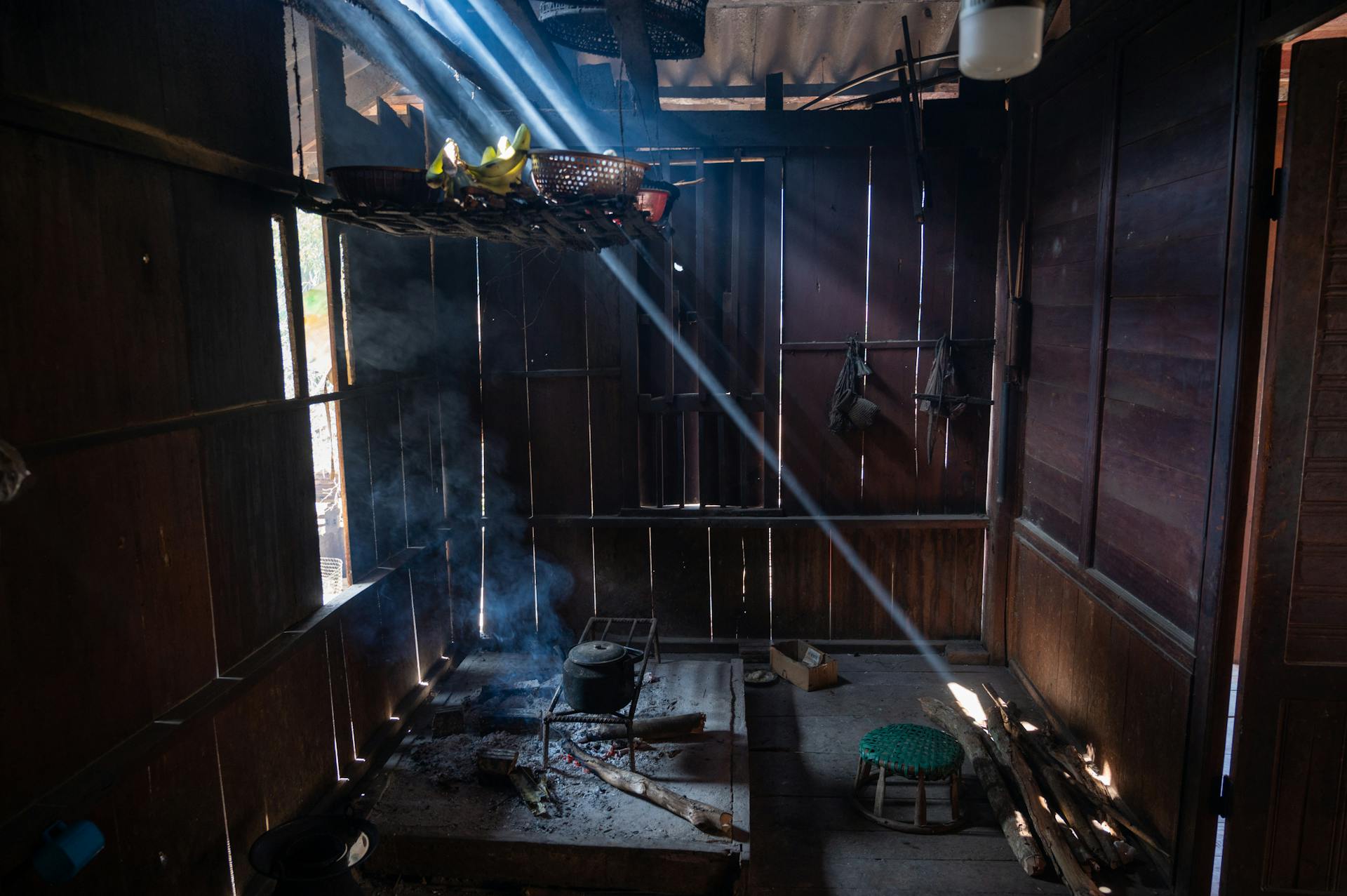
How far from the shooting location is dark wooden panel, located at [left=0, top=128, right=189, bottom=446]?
2.38 m

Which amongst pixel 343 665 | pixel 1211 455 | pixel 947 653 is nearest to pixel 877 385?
pixel 947 653

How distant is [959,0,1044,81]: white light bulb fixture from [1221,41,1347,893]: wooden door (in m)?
1.37

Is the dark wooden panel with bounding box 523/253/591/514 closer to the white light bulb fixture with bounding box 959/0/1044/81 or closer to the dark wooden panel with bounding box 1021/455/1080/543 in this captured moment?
the dark wooden panel with bounding box 1021/455/1080/543

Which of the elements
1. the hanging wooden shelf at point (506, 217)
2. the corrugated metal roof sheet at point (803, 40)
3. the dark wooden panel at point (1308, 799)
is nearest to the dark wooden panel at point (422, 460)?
the hanging wooden shelf at point (506, 217)

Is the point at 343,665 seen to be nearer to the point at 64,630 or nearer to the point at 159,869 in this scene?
the point at 159,869

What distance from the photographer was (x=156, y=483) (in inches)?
117

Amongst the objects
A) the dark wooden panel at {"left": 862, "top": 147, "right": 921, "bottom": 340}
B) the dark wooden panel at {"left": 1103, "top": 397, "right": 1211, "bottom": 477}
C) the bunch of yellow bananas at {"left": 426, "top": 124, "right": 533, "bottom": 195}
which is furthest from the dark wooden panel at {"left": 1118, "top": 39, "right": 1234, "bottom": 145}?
the bunch of yellow bananas at {"left": 426, "top": 124, "right": 533, "bottom": 195}

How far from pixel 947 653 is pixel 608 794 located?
126 inches

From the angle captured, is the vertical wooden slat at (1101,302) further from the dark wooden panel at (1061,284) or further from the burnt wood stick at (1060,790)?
the burnt wood stick at (1060,790)

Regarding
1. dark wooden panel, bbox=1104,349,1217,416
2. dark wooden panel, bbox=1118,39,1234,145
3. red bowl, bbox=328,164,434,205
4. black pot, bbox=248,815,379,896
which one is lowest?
black pot, bbox=248,815,379,896

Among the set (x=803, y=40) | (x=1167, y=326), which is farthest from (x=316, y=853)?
(x=803, y=40)

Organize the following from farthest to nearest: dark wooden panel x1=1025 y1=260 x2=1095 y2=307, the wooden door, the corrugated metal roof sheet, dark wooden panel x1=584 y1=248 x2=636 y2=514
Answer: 1. dark wooden panel x1=584 y1=248 x2=636 y2=514
2. the corrugated metal roof sheet
3. dark wooden panel x1=1025 y1=260 x2=1095 y2=307
4. the wooden door

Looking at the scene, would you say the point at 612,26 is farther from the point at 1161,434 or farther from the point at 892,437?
the point at 892,437

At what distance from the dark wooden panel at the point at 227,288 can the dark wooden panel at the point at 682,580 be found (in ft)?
10.9
